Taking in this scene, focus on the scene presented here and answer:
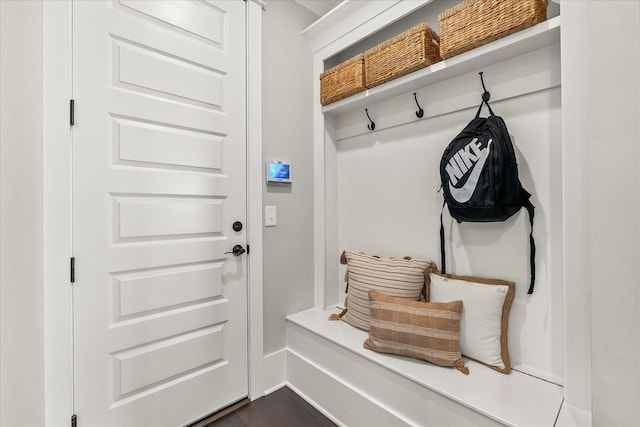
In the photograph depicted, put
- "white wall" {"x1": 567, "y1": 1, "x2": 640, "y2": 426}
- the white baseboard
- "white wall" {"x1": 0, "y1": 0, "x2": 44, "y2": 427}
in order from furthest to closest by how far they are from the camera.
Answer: the white baseboard, "white wall" {"x1": 0, "y1": 0, "x2": 44, "y2": 427}, "white wall" {"x1": 567, "y1": 1, "x2": 640, "y2": 426}

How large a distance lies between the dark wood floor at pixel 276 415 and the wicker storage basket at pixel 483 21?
6.59 ft

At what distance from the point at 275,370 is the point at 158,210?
4.03 feet

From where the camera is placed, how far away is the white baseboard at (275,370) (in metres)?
1.85

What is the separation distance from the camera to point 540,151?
1.34 m

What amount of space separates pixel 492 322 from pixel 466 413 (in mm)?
419

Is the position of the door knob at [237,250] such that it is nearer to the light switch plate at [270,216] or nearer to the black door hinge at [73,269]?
the light switch plate at [270,216]

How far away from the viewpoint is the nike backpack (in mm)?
1296

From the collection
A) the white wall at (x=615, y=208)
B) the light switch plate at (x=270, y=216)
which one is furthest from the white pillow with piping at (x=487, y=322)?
the light switch plate at (x=270, y=216)

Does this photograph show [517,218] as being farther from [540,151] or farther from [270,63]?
[270,63]

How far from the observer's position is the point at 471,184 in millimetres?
1379

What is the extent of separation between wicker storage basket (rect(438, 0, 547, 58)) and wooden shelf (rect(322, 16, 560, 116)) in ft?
0.10

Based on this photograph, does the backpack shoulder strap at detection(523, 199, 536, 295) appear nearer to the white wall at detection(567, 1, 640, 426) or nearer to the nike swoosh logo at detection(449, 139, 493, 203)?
the nike swoosh logo at detection(449, 139, 493, 203)

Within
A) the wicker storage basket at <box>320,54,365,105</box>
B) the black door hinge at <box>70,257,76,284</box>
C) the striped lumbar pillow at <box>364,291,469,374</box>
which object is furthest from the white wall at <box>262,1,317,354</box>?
the black door hinge at <box>70,257,76,284</box>

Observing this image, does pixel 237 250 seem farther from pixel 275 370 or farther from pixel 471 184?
pixel 471 184
